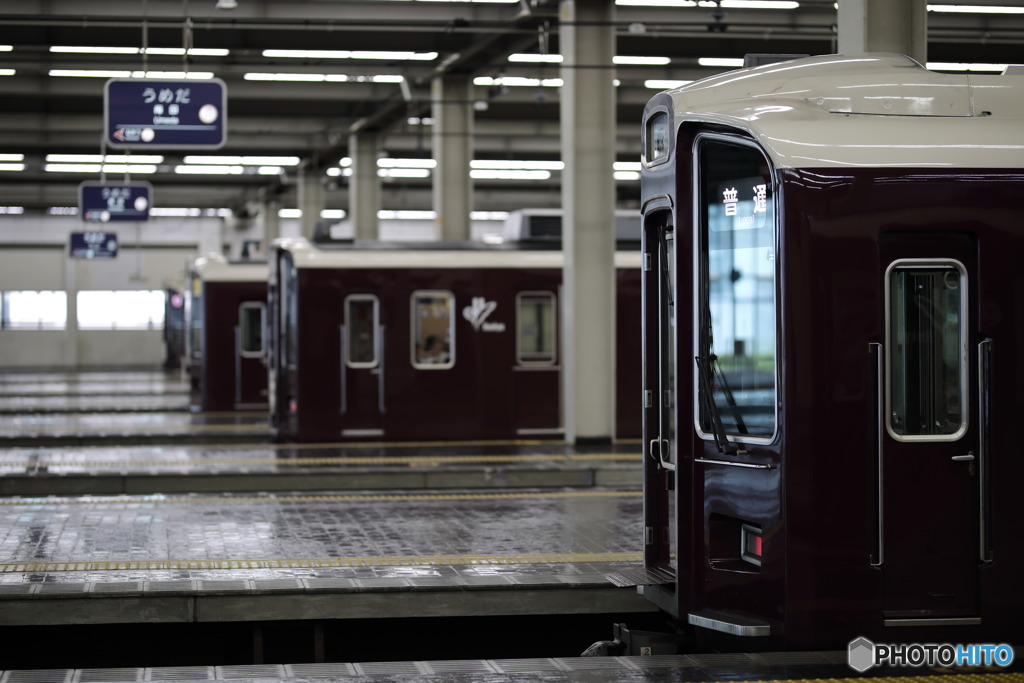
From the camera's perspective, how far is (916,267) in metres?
6.61

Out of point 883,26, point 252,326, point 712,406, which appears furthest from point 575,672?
point 252,326

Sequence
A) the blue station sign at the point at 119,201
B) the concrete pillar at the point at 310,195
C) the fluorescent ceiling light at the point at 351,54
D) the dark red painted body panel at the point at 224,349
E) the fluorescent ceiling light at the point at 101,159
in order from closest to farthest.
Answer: the fluorescent ceiling light at the point at 351,54 → the dark red painted body panel at the point at 224,349 → the blue station sign at the point at 119,201 → the fluorescent ceiling light at the point at 101,159 → the concrete pillar at the point at 310,195

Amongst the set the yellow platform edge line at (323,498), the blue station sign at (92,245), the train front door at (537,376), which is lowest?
the yellow platform edge line at (323,498)

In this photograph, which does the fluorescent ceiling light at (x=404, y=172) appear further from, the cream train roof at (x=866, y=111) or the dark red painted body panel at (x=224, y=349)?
the cream train roof at (x=866, y=111)

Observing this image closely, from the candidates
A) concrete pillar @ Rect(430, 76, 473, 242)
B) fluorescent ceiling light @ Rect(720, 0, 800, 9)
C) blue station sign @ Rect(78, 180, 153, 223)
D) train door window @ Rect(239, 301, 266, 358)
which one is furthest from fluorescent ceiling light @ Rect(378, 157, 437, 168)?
fluorescent ceiling light @ Rect(720, 0, 800, 9)

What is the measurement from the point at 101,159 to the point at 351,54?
50.3 feet

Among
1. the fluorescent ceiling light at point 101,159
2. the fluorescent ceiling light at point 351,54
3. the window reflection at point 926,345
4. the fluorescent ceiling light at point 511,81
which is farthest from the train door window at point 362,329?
the fluorescent ceiling light at point 101,159

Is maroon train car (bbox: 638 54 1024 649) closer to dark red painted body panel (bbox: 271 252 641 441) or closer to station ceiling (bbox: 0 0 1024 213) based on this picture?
station ceiling (bbox: 0 0 1024 213)

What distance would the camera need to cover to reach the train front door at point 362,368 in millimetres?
18656

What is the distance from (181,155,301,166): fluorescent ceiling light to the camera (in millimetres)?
37969

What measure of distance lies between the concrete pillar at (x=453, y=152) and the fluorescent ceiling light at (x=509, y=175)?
→ 50.6 ft

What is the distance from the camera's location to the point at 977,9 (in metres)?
19.8

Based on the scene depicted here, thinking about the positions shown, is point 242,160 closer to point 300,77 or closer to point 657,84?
point 300,77

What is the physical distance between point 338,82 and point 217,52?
180 inches
